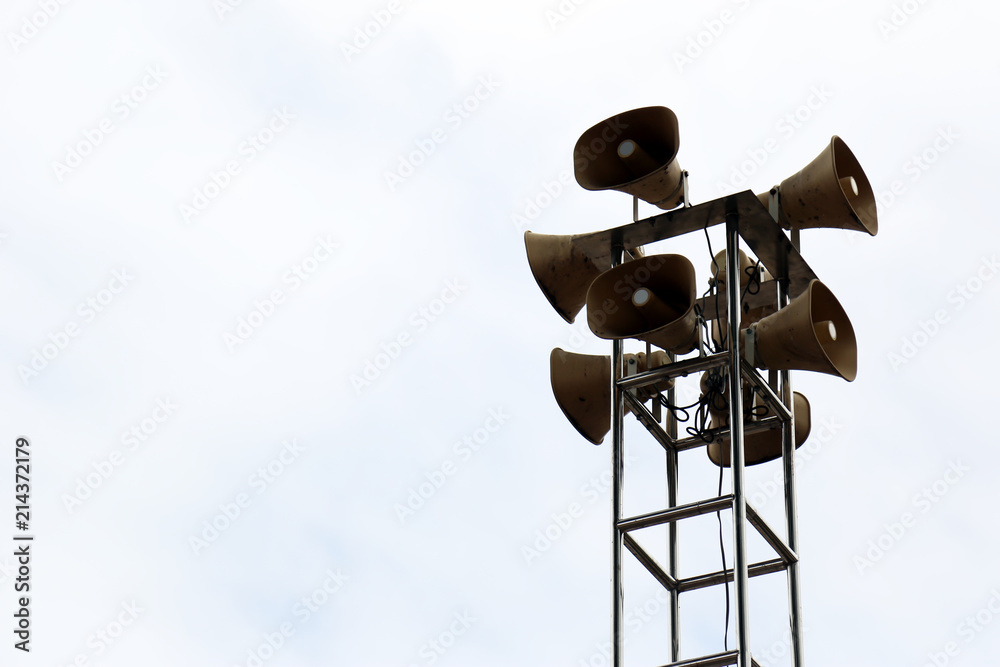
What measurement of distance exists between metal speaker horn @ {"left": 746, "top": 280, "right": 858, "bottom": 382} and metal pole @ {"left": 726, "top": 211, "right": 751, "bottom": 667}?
18 cm

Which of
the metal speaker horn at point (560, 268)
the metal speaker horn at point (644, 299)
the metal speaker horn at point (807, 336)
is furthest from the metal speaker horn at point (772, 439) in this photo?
the metal speaker horn at point (560, 268)

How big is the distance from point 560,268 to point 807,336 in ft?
4.67

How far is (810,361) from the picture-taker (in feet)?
22.3

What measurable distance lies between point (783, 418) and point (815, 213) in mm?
1046

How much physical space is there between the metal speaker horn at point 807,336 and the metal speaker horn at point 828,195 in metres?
0.42

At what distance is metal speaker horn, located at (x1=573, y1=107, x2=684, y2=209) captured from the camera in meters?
7.27

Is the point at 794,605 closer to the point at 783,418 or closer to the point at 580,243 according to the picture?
the point at 783,418

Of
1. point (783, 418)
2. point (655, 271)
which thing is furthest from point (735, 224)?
point (783, 418)

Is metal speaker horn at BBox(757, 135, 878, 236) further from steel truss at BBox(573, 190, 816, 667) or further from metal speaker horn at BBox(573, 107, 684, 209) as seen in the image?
metal speaker horn at BBox(573, 107, 684, 209)

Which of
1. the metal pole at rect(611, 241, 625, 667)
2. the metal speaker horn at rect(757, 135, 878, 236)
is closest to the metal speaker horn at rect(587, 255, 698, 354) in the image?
the metal pole at rect(611, 241, 625, 667)

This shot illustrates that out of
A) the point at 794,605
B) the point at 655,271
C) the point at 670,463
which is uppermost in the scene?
the point at 655,271

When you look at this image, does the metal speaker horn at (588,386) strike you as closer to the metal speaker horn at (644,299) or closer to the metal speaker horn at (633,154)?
the metal speaker horn at (644,299)

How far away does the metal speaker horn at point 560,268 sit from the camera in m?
7.48

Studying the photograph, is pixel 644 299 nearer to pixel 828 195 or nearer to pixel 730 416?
pixel 730 416
